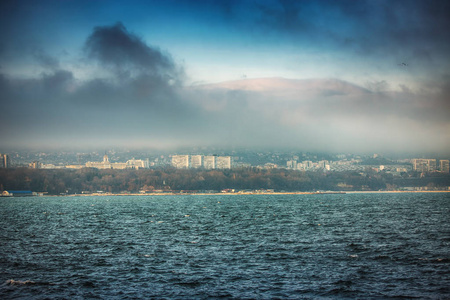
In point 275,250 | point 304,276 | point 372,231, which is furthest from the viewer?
point 372,231

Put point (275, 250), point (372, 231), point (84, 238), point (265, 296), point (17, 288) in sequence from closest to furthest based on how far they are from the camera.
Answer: point (265, 296) → point (17, 288) → point (275, 250) → point (84, 238) → point (372, 231)

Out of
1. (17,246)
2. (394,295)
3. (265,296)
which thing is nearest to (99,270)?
(265,296)

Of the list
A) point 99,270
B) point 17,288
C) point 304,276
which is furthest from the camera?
point 99,270

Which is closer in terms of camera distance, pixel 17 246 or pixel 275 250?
pixel 275 250

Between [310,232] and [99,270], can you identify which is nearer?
[99,270]

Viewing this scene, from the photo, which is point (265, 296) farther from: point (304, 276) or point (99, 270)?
point (99, 270)

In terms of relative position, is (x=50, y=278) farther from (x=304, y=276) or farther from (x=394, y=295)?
(x=394, y=295)

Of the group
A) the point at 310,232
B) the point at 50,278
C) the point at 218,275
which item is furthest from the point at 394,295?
the point at 310,232

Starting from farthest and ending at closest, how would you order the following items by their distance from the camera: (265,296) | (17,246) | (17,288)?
(17,246)
(17,288)
(265,296)
